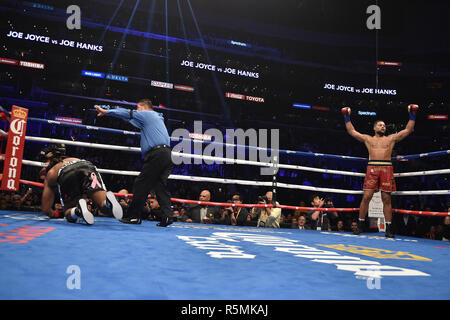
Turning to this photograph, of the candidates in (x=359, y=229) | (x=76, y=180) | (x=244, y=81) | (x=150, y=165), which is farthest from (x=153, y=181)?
(x=244, y=81)

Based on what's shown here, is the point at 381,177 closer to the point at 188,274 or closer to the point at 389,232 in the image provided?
the point at 389,232

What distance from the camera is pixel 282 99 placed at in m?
22.2

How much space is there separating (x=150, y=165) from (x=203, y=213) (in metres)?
1.71

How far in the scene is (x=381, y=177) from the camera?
3.66 meters

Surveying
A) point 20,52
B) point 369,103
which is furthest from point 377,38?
point 20,52

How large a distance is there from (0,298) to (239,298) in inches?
21.6

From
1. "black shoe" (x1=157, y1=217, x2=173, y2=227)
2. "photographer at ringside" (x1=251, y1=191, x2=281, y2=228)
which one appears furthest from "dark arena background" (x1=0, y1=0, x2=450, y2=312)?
"black shoe" (x1=157, y1=217, x2=173, y2=227)

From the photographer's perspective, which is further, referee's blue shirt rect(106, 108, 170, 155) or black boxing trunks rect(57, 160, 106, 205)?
referee's blue shirt rect(106, 108, 170, 155)

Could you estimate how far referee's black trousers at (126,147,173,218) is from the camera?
2.92m

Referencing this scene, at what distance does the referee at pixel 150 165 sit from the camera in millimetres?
2922

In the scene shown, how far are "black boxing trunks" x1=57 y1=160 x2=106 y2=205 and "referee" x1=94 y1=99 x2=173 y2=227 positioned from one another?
0.36 m

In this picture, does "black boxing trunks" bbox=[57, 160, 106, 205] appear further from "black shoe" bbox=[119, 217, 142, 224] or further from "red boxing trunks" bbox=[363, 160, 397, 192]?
"red boxing trunks" bbox=[363, 160, 397, 192]

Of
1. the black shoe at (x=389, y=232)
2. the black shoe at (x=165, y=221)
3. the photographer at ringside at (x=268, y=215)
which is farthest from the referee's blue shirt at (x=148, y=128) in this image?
the black shoe at (x=389, y=232)

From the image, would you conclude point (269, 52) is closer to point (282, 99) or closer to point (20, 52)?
point (282, 99)
